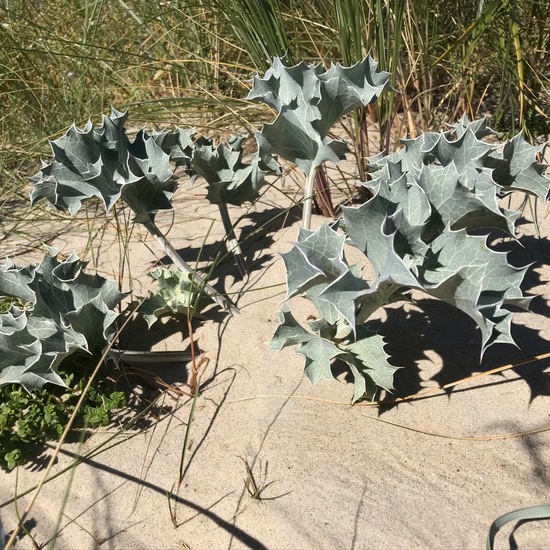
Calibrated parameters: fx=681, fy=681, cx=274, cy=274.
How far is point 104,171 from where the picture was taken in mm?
1867

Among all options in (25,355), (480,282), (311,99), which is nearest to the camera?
(480,282)

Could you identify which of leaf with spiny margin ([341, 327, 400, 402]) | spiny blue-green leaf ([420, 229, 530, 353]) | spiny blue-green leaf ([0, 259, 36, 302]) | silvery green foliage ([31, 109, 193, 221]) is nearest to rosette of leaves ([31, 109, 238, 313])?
silvery green foliage ([31, 109, 193, 221])

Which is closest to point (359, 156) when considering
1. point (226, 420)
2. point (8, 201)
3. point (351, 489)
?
point (226, 420)

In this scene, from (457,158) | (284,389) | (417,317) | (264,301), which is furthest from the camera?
(264,301)

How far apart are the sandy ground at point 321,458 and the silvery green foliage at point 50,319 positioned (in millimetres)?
232

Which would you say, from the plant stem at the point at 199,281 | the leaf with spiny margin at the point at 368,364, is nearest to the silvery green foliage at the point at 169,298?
the plant stem at the point at 199,281

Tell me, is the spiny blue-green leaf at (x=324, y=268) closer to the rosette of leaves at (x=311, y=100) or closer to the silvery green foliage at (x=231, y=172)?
the rosette of leaves at (x=311, y=100)

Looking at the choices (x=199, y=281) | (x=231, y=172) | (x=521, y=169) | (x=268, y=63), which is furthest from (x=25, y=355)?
(x=268, y=63)

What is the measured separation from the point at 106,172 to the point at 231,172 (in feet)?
1.29

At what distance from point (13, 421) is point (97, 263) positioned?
84 centimetres

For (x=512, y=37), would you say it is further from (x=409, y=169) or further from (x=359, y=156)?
(x=409, y=169)

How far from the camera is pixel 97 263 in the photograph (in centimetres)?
248

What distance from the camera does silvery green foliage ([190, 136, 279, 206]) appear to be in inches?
80.4

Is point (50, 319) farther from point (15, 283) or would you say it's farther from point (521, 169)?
point (521, 169)
